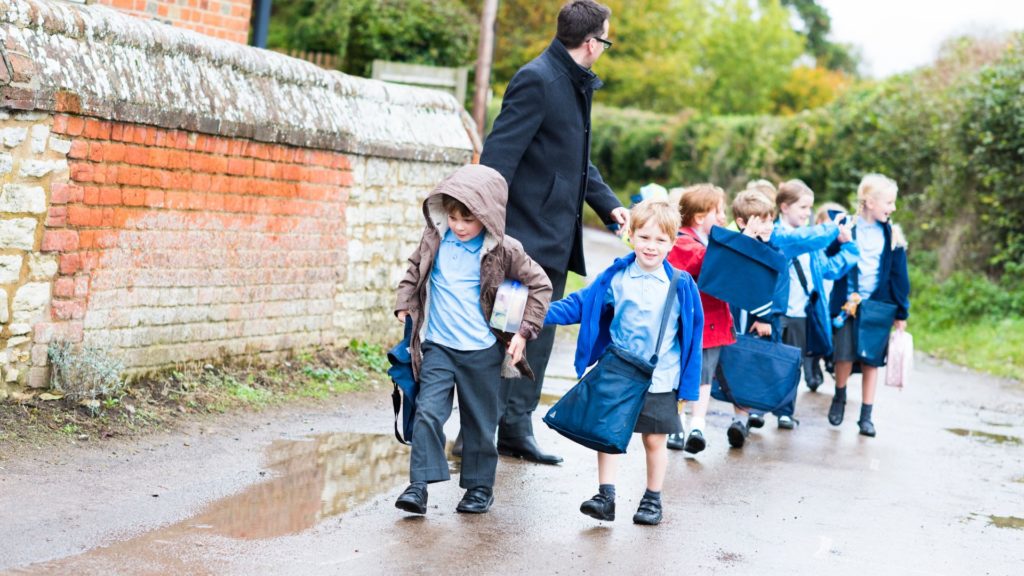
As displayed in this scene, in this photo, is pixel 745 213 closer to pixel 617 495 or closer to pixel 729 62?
pixel 617 495

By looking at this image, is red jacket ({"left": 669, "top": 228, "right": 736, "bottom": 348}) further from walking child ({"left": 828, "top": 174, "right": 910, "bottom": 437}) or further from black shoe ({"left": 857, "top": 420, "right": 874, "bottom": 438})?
black shoe ({"left": 857, "top": 420, "right": 874, "bottom": 438})

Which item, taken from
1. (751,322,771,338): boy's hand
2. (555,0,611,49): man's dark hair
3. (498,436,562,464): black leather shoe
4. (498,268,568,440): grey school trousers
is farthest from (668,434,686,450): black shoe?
(555,0,611,49): man's dark hair

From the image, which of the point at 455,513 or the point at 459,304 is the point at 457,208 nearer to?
the point at 459,304

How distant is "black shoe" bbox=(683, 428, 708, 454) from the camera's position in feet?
23.6

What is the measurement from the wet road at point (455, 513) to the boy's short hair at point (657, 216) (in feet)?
4.32

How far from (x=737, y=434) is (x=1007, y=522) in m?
1.80

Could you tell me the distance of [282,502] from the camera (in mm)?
5438

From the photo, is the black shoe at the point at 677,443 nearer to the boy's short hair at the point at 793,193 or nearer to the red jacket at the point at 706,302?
the red jacket at the point at 706,302

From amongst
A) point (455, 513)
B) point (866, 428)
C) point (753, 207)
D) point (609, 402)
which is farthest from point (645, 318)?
point (866, 428)

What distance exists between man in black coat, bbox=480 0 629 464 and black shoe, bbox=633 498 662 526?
0.99 meters

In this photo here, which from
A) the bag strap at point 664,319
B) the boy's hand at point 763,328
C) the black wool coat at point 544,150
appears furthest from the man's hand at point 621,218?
the boy's hand at point 763,328

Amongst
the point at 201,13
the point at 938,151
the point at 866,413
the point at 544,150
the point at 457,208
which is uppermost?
the point at 938,151

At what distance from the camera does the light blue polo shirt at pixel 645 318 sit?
18.8ft

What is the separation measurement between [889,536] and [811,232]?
2492 millimetres
